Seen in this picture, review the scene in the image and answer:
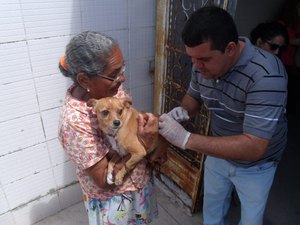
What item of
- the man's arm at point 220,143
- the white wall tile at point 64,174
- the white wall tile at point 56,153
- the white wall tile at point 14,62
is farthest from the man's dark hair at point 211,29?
the white wall tile at point 64,174

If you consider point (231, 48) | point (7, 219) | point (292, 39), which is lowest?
point (7, 219)

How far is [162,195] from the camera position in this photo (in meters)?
3.60

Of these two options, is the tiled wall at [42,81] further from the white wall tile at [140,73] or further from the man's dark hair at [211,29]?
the man's dark hair at [211,29]

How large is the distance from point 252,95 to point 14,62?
6.49 ft

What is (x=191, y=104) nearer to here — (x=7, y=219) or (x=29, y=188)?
(x=29, y=188)

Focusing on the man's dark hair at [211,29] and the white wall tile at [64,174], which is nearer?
the man's dark hair at [211,29]

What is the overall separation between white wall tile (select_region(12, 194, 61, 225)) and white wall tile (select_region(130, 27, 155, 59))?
1967 mm

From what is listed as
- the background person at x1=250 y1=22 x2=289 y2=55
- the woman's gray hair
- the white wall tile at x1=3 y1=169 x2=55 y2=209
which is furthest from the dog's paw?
the background person at x1=250 y1=22 x2=289 y2=55

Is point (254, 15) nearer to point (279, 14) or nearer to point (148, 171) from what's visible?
point (279, 14)

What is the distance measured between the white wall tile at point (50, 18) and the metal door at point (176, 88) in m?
0.98

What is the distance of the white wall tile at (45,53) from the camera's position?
2441 millimetres

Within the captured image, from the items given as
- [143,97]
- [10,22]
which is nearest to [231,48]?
[10,22]

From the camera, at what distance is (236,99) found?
1778mm

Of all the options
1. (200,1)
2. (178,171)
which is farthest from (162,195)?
(200,1)
